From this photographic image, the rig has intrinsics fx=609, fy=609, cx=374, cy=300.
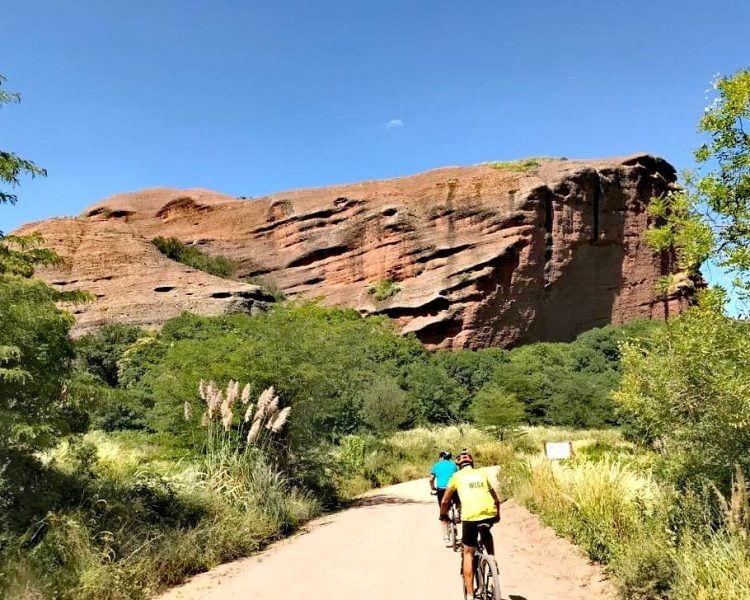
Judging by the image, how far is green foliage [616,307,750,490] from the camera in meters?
5.88

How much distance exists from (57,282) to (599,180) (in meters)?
51.2

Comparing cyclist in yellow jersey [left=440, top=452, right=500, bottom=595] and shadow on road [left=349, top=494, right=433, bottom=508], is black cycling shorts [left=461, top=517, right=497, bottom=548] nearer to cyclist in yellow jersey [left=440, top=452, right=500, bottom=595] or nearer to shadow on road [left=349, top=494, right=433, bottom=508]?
cyclist in yellow jersey [left=440, top=452, right=500, bottom=595]

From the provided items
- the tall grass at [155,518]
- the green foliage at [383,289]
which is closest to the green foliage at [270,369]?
the tall grass at [155,518]

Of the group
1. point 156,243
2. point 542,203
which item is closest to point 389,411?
point 542,203

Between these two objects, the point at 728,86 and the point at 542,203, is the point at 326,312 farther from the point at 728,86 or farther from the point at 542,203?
the point at 728,86

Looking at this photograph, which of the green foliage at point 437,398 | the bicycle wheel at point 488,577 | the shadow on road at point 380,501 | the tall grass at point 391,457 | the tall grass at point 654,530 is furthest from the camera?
the green foliage at point 437,398

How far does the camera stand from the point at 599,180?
196ft

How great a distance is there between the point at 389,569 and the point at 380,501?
8.17 metres

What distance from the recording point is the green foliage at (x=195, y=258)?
66062mm

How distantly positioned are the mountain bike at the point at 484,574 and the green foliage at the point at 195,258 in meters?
62.7

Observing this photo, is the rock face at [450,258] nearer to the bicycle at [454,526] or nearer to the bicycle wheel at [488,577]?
the bicycle at [454,526]

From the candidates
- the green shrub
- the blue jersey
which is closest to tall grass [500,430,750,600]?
the green shrub

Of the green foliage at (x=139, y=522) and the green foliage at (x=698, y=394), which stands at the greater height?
the green foliage at (x=698, y=394)

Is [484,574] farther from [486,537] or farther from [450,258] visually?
[450,258]
